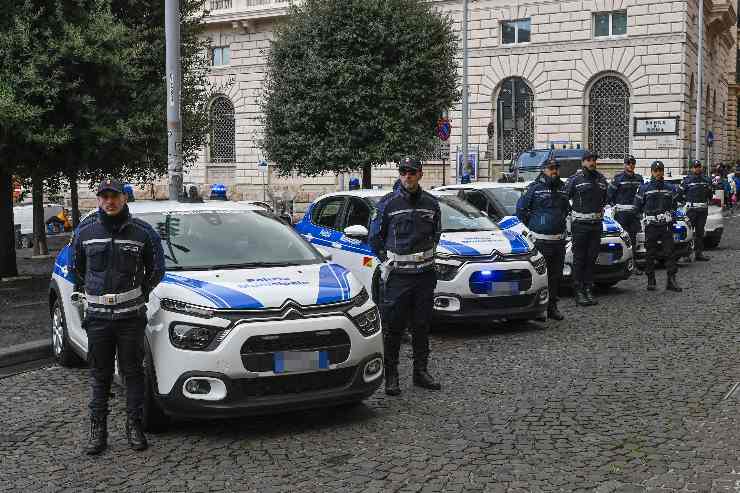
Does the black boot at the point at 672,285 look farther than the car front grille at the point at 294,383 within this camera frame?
Yes

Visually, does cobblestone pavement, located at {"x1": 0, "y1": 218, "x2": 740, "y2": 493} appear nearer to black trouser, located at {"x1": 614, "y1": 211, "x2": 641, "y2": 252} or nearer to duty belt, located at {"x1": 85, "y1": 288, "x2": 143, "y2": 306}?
duty belt, located at {"x1": 85, "y1": 288, "x2": 143, "y2": 306}

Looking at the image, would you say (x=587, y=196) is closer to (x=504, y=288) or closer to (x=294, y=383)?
(x=504, y=288)

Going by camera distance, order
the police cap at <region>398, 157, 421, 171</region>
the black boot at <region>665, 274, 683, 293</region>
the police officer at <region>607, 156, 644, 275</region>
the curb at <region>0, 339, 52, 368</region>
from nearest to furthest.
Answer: the police cap at <region>398, 157, 421, 171</region>
the curb at <region>0, 339, 52, 368</region>
the black boot at <region>665, 274, 683, 293</region>
the police officer at <region>607, 156, 644, 275</region>

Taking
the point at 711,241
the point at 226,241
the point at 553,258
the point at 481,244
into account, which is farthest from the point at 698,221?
the point at 226,241

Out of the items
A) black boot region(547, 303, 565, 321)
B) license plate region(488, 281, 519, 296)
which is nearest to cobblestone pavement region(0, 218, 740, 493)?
license plate region(488, 281, 519, 296)

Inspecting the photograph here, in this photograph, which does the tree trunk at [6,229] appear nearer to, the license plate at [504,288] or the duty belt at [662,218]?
the license plate at [504,288]

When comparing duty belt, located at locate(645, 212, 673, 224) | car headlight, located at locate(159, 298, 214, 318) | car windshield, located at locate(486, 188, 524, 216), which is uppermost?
car windshield, located at locate(486, 188, 524, 216)

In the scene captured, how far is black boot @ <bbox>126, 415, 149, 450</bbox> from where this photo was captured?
5.74m

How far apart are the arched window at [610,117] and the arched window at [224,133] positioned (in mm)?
16813

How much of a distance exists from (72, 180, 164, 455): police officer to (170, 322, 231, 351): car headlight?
0.92 feet

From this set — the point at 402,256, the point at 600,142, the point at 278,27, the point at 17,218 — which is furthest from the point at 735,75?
the point at 402,256

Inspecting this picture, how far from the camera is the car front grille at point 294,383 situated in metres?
5.78

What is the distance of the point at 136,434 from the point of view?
5754 millimetres

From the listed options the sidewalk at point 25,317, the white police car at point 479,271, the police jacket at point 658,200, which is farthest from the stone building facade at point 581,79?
the white police car at point 479,271
